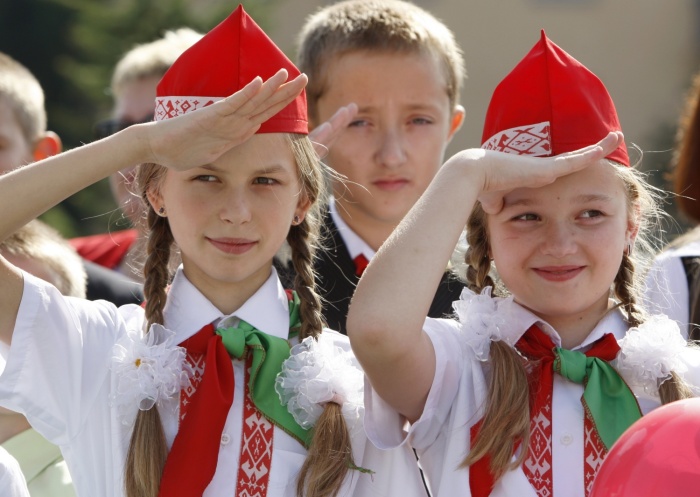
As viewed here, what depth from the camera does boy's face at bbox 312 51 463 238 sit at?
3.98m

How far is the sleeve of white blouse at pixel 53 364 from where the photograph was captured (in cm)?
271

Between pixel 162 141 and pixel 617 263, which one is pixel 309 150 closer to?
pixel 162 141

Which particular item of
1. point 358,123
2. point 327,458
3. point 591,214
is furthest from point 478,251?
point 358,123

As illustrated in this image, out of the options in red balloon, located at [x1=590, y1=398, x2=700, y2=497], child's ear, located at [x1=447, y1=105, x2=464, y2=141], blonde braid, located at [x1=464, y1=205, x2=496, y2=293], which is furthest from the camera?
child's ear, located at [x1=447, y1=105, x2=464, y2=141]

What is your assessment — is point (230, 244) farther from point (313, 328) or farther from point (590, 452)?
point (590, 452)

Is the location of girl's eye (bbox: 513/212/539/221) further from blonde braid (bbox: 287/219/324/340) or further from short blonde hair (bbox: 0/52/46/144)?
short blonde hair (bbox: 0/52/46/144)

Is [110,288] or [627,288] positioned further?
[110,288]

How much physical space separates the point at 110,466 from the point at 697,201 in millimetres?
2518

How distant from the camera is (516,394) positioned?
9.15ft

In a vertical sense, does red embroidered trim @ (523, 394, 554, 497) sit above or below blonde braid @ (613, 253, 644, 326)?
below

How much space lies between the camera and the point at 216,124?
2666 millimetres

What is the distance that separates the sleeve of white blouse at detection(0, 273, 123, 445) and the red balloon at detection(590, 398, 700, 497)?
135 cm

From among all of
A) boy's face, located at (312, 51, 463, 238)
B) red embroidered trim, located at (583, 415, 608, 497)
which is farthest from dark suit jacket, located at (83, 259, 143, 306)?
red embroidered trim, located at (583, 415, 608, 497)

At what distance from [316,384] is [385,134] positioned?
138 cm
